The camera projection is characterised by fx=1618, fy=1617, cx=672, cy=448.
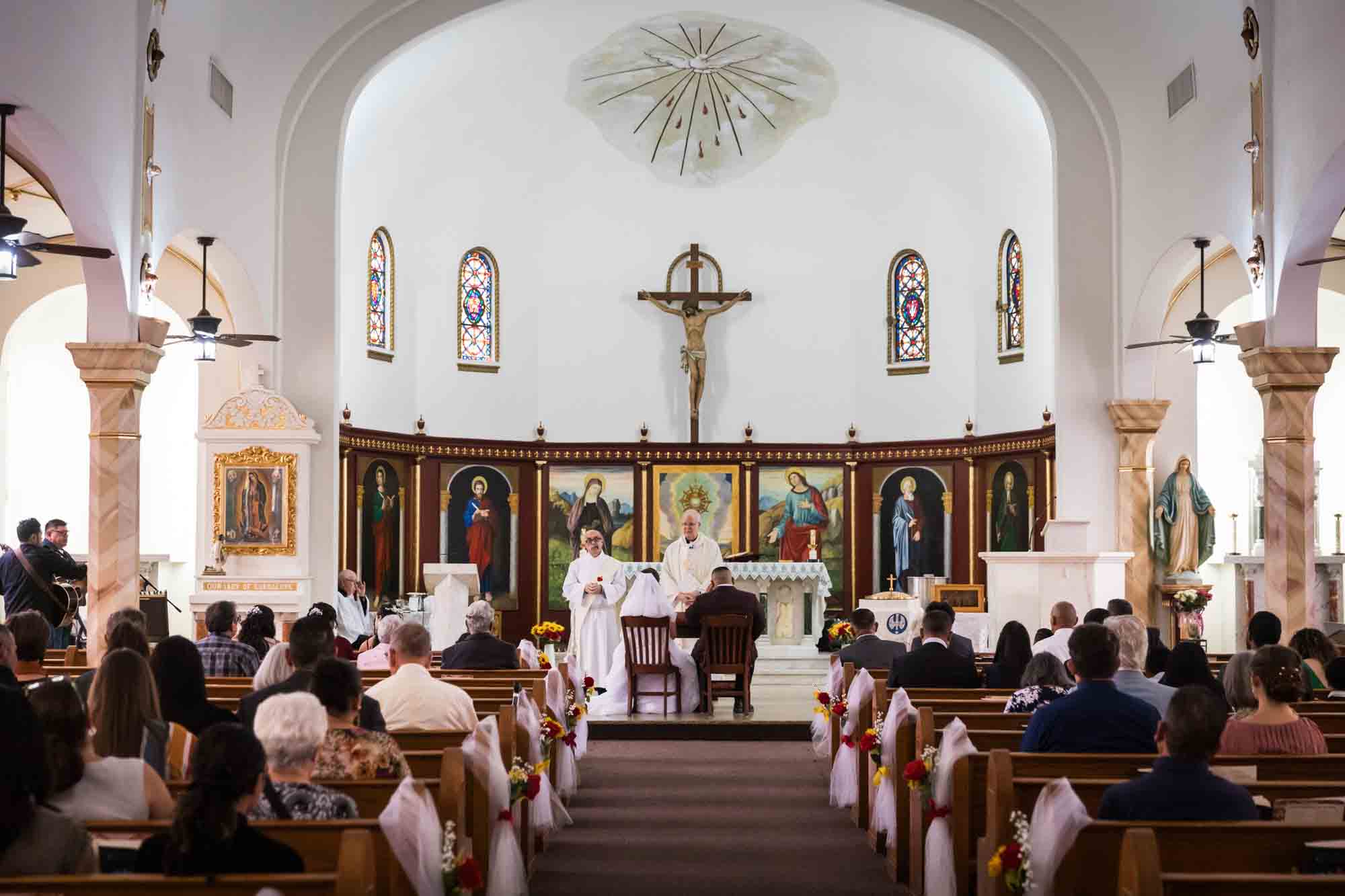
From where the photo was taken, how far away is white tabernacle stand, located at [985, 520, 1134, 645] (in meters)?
15.7

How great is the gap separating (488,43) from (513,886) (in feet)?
48.3

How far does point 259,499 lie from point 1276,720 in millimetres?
11985

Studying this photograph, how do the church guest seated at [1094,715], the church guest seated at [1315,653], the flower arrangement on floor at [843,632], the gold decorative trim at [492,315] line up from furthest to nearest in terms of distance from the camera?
the gold decorative trim at [492,315], the flower arrangement on floor at [843,632], the church guest seated at [1315,653], the church guest seated at [1094,715]

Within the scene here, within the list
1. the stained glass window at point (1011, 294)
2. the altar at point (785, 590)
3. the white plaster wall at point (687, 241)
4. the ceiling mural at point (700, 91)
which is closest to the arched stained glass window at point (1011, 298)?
the stained glass window at point (1011, 294)

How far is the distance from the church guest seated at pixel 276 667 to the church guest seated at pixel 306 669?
2.7 inches

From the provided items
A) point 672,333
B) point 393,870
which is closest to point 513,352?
point 672,333

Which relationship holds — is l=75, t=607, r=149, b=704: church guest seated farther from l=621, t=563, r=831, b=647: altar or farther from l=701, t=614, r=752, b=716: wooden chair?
l=621, t=563, r=831, b=647: altar

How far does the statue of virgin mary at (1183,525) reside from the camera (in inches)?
675

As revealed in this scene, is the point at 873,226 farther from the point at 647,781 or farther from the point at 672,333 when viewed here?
the point at 647,781

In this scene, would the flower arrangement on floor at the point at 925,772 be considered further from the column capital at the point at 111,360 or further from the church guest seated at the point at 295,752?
the column capital at the point at 111,360

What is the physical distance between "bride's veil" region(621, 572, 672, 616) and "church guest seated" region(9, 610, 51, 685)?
6.45m

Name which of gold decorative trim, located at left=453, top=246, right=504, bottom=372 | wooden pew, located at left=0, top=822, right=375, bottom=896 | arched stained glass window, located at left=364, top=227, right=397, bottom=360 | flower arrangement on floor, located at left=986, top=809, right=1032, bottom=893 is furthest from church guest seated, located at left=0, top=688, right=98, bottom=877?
gold decorative trim, located at left=453, top=246, right=504, bottom=372

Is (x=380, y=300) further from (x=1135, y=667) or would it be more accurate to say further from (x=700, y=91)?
(x=1135, y=667)

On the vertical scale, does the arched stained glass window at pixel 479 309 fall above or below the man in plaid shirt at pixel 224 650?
above
